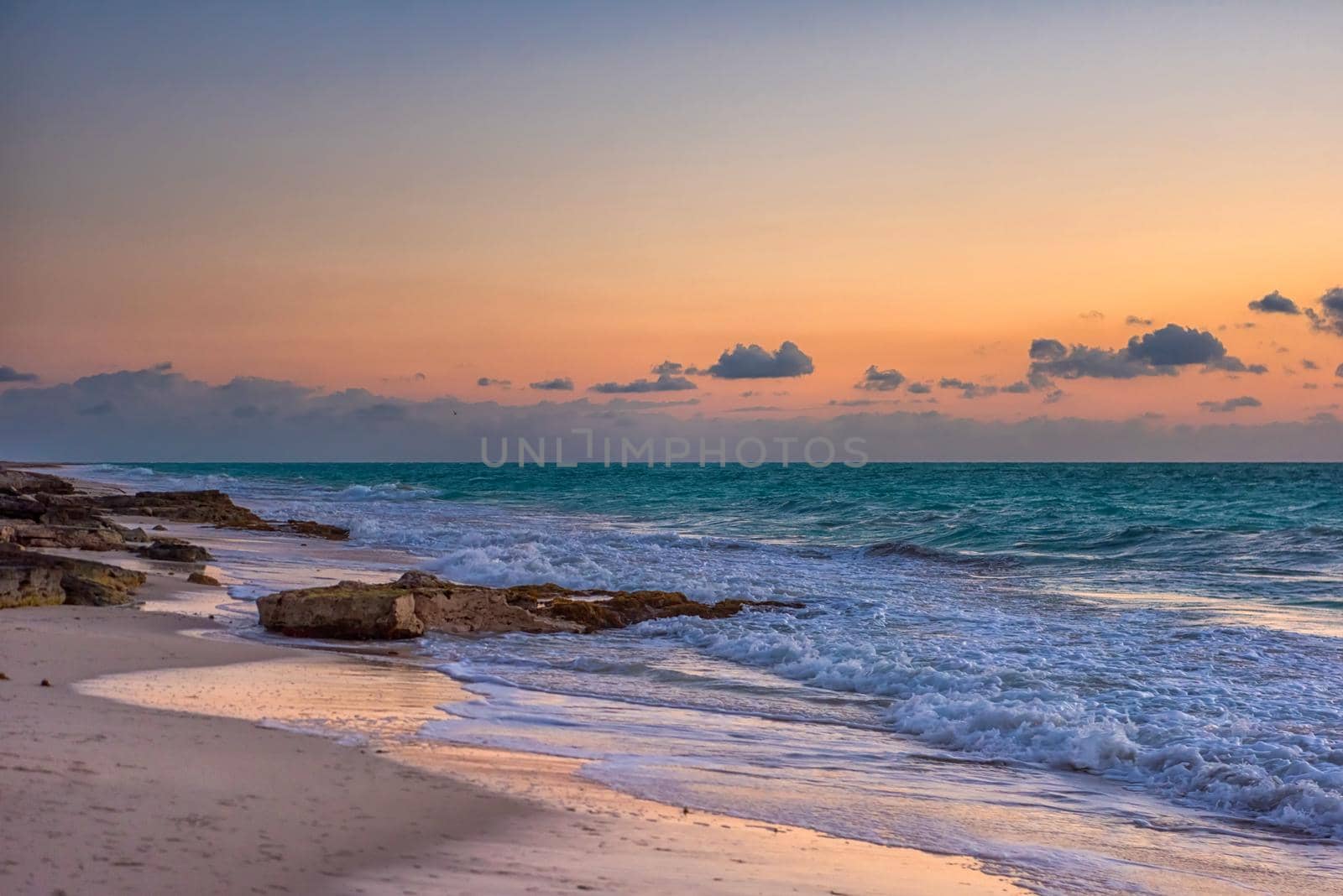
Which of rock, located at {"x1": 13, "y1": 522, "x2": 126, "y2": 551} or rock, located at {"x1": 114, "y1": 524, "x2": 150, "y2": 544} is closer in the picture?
rock, located at {"x1": 13, "y1": 522, "x2": 126, "y2": 551}

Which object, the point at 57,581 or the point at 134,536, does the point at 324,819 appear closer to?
the point at 57,581

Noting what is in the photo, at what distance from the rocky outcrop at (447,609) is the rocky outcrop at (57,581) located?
68.4 inches

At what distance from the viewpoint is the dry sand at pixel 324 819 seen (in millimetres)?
4465

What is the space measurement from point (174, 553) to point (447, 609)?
25.2 ft

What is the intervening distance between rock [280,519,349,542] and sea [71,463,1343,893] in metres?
4.01

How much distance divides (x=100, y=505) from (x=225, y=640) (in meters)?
22.2

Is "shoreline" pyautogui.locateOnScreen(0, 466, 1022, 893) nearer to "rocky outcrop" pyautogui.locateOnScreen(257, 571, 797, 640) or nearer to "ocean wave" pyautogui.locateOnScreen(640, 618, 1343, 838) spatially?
"ocean wave" pyautogui.locateOnScreen(640, 618, 1343, 838)

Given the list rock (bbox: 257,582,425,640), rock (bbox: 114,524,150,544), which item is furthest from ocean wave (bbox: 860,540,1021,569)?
rock (bbox: 114,524,150,544)

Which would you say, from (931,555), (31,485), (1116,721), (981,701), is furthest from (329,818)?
(31,485)

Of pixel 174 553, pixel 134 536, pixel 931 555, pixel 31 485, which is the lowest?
pixel 931 555

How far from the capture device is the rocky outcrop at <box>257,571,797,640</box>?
39.0 feet

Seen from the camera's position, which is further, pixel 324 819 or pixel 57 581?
pixel 57 581

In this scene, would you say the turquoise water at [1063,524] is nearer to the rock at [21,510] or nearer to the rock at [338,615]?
the rock at [338,615]

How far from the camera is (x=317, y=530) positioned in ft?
93.0
